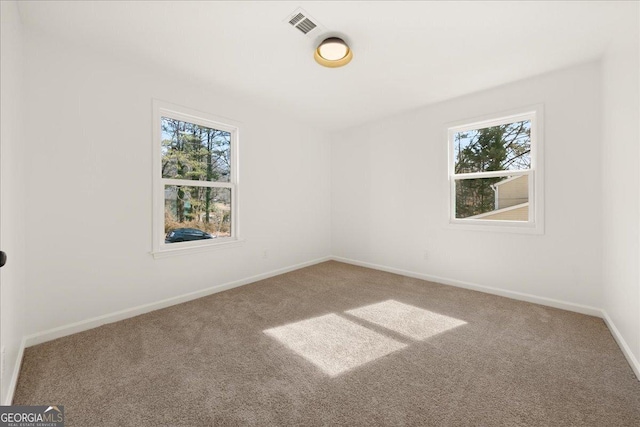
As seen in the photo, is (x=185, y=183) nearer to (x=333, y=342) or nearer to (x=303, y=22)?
(x=303, y=22)

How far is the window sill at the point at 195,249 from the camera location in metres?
2.72

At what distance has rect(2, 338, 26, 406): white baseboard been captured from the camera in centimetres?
138

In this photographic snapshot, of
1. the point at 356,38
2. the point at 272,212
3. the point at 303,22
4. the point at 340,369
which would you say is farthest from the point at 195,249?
the point at 356,38

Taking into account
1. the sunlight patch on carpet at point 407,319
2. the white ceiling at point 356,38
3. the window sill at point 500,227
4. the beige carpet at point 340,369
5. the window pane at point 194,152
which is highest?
the white ceiling at point 356,38

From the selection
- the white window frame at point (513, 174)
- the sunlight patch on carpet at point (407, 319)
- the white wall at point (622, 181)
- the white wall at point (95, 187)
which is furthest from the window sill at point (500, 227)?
the white wall at point (95, 187)

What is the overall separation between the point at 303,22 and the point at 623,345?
138 inches

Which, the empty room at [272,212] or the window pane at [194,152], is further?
the window pane at [194,152]

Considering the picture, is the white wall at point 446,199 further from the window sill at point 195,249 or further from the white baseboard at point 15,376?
the white baseboard at point 15,376

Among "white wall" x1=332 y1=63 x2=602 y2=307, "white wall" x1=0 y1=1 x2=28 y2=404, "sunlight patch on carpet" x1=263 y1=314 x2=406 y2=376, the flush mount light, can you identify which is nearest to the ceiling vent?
the flush mount light

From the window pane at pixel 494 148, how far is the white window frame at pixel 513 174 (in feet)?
0.18

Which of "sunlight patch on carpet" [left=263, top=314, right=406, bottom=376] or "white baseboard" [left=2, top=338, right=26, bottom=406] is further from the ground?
"white baseboard" [left=2, top=338, right=26, bottom=406]

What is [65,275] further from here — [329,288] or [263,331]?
[329,288]

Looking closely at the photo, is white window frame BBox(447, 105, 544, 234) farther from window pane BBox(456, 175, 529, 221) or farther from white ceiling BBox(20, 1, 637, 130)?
white ceiling BBox(20, 1, 637, 130)

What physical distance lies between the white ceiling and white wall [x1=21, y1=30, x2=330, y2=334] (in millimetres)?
241
